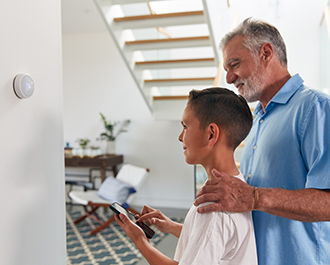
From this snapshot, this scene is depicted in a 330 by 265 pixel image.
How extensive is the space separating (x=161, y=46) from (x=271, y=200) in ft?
10.2

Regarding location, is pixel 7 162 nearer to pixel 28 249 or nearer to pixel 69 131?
pixel 28 249

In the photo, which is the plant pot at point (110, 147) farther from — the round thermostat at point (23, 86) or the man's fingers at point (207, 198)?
the man's fingers at point (207, 198)

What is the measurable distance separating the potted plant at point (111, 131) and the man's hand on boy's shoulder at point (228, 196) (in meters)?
4.40

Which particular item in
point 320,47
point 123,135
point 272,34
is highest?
point 320,47

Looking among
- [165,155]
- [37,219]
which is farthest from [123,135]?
[37,219]

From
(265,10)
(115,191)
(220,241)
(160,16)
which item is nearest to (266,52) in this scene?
(220,241)

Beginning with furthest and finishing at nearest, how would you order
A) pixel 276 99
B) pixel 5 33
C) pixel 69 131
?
pixel 69 131
pixel 276 99
pixel 5 33

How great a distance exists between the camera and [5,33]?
879 millimetres

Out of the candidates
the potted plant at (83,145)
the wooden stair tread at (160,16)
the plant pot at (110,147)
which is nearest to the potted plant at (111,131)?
the plant pot at (110,147)

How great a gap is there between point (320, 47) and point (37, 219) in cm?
457

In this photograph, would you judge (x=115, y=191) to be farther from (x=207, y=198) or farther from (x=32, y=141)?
(x=207, y=198)

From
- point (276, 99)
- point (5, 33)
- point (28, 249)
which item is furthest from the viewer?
point (276, 99)

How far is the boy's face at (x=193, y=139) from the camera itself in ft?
3.25

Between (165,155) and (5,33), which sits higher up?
(5,33)
